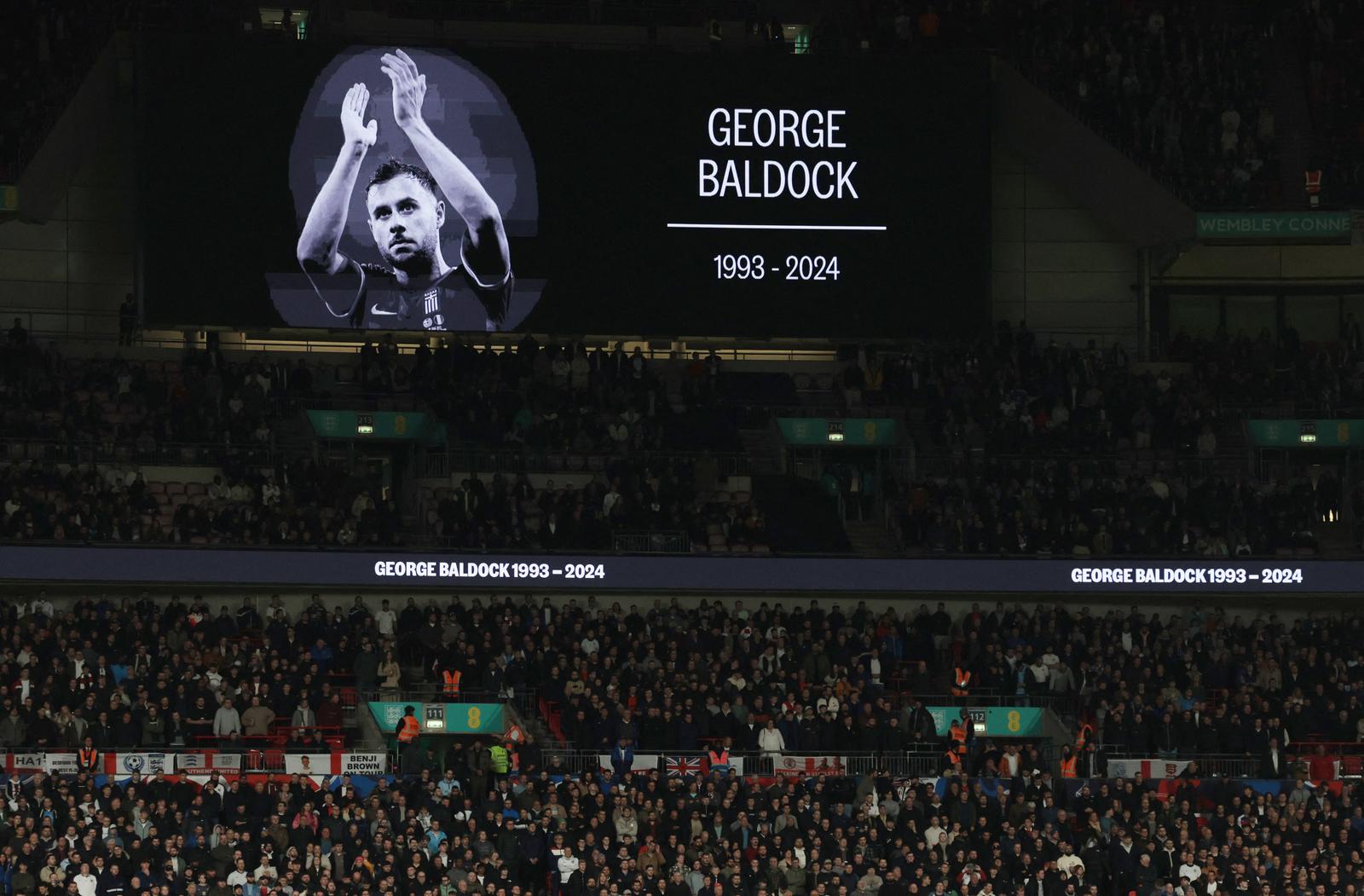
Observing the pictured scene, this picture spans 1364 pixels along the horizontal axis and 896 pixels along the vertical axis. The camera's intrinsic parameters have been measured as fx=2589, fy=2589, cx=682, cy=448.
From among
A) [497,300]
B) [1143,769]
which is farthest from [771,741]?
[497,300]

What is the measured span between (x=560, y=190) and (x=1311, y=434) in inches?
521

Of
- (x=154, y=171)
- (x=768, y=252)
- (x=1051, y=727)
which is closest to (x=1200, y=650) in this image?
(x=1051, y=727)

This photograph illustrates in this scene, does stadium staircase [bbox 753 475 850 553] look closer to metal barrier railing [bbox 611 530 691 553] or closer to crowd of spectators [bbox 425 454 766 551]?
crowd of spectators [bbox 425 454 766 551]

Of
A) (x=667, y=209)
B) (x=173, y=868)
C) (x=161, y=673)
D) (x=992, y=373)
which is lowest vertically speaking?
(x=173, y=868)

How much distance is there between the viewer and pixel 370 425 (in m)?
41.9

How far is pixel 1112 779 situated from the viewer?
3434 cm

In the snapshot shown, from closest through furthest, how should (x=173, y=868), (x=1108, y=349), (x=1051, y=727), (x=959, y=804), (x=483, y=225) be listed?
(x=173, y=868)
(x=959, y=804)
(x=1051, y=727)
(x=483, y=225)
(x=1108, y=349)

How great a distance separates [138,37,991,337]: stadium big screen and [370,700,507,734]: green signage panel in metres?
→ 8.91

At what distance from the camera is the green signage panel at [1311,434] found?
141 ft

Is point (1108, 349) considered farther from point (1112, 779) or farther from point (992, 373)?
point (1112, 779)

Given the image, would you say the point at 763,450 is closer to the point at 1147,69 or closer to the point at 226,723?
the point at 1147,69

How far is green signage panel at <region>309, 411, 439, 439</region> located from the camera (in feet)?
137

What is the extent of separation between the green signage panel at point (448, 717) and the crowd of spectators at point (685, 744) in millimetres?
361

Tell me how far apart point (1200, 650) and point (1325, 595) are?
2.94 metres
